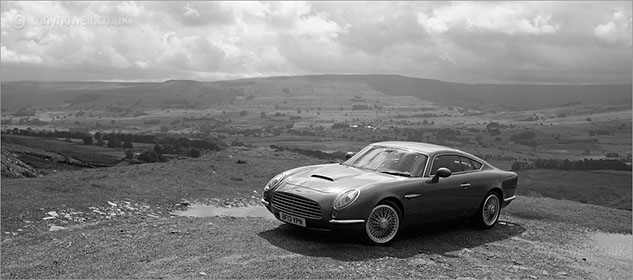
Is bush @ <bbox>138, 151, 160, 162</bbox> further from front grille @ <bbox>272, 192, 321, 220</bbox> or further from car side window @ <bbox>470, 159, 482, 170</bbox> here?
car side window @ <bbox>470, 159, 482, 170</bbox>

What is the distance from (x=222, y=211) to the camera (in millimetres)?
14109

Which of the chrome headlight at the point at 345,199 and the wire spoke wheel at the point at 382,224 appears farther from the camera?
the wire spoke wheel at the point at 382,224

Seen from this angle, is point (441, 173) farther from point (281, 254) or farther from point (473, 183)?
point (281, 254)

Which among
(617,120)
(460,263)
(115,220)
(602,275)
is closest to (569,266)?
(602,275)

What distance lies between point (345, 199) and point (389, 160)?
1902 mm

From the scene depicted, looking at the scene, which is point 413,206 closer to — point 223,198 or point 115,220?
point 115,220

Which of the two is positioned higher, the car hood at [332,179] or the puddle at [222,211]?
the car hood at [332,179]

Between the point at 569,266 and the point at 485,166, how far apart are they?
2827 mm

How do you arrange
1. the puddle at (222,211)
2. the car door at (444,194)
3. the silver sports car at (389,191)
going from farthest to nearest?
the puddle at (222,211)
the car door at (444,194)
the silver sports car at (389,191)

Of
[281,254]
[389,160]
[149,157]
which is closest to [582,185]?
[149,157]

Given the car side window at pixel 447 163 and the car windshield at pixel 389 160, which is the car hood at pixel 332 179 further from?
the car side window at pixel 447 163

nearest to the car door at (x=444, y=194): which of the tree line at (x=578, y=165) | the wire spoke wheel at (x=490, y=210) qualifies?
the wire spoke wheel at (x=490, y=210)

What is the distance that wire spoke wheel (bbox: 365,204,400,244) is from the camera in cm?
856

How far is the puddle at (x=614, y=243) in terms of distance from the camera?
10.6m
